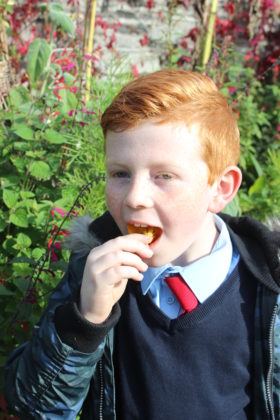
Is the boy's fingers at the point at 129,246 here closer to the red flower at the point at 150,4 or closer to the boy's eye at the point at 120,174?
the boy's eye at the point at 120,174

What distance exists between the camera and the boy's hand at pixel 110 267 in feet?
4.40

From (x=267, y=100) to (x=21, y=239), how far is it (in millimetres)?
2956

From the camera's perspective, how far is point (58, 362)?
4.71 feet

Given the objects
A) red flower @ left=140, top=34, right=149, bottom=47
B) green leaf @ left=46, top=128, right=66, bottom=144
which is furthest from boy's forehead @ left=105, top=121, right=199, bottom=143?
red flower @ left=140, top=34, right=149, bottom=47

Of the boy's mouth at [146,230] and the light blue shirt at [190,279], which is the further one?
the light blue shirt at [190,279]

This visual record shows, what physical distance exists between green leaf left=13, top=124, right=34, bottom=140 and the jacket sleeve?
51.0 inches

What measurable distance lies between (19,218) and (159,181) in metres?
1.22

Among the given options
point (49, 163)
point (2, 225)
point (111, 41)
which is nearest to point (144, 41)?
point (111, 41)

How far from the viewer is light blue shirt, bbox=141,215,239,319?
5.13 ft

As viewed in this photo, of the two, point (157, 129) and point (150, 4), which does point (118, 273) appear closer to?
point (157, 129)

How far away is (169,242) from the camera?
1.43 metres

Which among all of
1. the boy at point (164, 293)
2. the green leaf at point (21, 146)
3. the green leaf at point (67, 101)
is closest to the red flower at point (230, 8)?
the green leaf at point (67, 101)

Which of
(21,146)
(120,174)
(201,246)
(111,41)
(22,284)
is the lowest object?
(22,284)

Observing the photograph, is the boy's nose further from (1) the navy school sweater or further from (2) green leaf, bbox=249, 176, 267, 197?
(2) green leaf, bbox=249, 176, 267, 197
